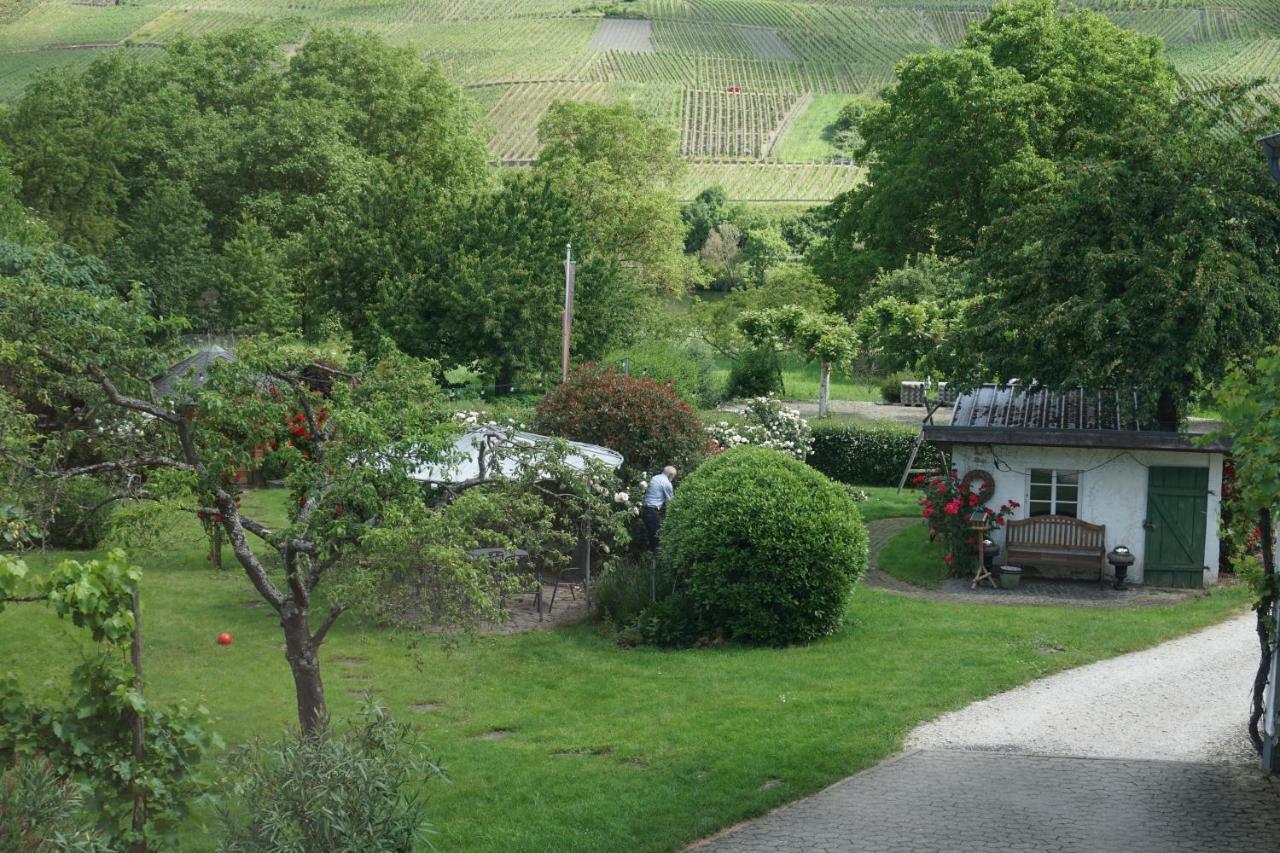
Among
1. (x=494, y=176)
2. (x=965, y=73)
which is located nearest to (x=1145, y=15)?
(x=494, y=176)

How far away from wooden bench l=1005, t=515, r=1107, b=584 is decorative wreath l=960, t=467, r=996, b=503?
601 mm

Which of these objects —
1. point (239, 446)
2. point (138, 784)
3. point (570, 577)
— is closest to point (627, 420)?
point (570, 577)

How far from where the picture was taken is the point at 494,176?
60062 mm

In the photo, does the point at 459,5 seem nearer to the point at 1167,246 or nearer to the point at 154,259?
the point at 154,259

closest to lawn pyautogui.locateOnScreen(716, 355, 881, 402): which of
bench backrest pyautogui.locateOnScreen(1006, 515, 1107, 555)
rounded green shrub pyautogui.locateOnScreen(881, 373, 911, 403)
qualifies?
rounded green shrub pyautogui.locateOnScreen(881, 373, 911, 403)

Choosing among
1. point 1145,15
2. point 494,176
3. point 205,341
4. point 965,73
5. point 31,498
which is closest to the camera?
point 31,498

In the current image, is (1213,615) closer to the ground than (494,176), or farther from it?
closer to the ground

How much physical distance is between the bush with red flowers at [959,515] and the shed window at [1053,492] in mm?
423

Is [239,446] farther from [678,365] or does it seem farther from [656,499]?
[678,365]

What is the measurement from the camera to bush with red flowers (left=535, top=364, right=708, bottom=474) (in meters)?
21.3

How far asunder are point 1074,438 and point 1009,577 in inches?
93.9

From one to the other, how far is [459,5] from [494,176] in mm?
68055

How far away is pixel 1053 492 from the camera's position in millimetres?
22078

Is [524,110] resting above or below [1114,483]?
above
